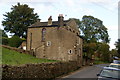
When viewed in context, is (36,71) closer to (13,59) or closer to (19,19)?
(13,59)

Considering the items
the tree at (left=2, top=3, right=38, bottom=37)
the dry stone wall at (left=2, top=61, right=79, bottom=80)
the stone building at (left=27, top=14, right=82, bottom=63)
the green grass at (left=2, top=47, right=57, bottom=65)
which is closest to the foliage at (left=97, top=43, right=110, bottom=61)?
the stone building at (left=27, top=14, right=82, bottom=63)

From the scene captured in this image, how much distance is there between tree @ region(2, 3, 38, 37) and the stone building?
21.1 m

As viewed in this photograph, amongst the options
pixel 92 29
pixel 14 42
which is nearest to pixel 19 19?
pixel 14 42

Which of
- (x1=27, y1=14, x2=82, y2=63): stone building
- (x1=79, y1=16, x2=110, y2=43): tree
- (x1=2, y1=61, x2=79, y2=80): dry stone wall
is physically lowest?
(x1=2, y1=61, x2=79, y2=80): dry stone wall

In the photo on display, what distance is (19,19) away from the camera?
6019cm

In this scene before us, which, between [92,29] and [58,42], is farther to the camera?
Answer: [92,29]

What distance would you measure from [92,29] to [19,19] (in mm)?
25805

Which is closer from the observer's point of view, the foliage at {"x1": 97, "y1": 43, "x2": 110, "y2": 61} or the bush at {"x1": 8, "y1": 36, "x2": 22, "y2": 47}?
the bush at {"x1": 8, "y1": 36, "x2": 22, "y2": 47}

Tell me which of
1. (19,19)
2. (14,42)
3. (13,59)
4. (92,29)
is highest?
(19,19)

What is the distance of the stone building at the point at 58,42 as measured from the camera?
117 ft

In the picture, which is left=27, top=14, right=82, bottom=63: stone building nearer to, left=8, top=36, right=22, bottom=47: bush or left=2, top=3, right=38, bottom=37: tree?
left=8, top=36, right=22, bottom=47: bush

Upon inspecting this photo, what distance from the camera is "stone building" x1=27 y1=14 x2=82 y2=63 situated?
35.7m

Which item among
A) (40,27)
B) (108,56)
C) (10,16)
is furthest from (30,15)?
(108,56)

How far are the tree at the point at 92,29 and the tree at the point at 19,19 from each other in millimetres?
18507
